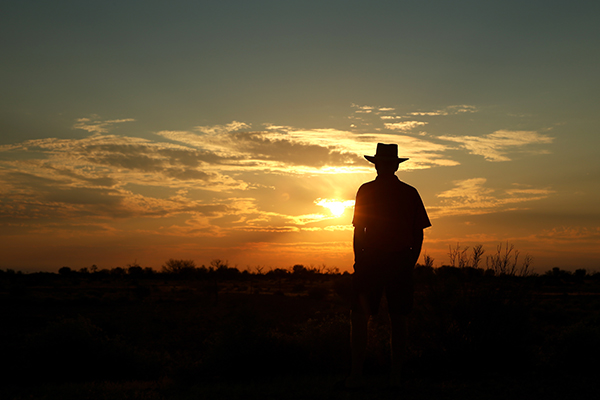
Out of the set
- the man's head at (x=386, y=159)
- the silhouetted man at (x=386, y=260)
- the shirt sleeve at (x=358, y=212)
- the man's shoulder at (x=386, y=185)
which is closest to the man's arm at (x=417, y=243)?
the silhouetted man at (x=386, y=260)

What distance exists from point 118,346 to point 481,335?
7100 mm

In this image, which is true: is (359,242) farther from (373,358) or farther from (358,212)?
(373,358)

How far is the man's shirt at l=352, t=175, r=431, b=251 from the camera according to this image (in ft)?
14.9

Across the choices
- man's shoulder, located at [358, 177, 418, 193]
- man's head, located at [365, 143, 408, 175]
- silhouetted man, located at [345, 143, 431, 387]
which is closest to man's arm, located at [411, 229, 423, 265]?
silhouetted man, located at [345, 143, 431, 387]

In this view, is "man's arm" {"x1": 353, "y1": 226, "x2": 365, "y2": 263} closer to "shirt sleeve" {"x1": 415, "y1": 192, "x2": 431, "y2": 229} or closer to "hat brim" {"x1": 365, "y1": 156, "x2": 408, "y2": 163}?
"shirt sleeve" {"x1": 415, "y1": 192, "x2": 431, "y2": 229}

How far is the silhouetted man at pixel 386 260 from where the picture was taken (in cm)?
450

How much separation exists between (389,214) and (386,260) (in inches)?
18.6

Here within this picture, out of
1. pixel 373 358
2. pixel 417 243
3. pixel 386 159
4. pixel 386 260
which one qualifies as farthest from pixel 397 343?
pixel 373 358

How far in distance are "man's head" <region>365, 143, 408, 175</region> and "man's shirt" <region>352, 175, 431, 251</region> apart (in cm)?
9

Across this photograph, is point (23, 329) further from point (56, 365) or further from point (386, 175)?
point (386, 175)

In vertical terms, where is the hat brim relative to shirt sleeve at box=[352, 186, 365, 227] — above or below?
above

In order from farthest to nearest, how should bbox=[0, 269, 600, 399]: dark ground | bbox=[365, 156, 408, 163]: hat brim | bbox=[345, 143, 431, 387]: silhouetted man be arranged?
bbox=[0, 269, 600, 399]: dark ground
bbox=[365, 156, 408, 163]: hat brim
bbox=[345, 143, 431, 387]: silhouetted man

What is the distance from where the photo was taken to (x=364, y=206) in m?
4.70

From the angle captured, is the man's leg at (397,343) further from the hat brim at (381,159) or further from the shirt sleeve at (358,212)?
the hat brim at (381,159)
